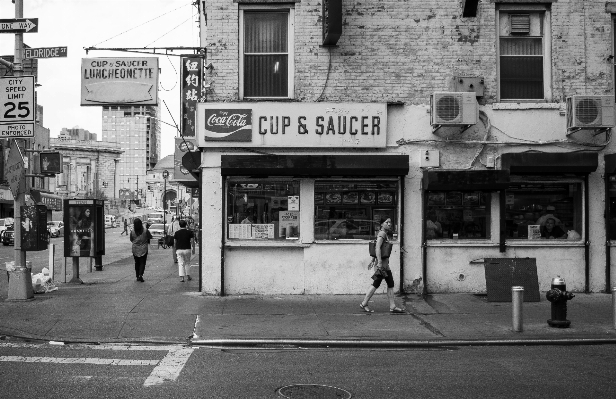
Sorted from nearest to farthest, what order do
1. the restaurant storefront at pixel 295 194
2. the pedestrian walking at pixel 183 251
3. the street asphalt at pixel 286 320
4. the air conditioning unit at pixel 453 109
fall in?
the street asphalt at pixel 286 320, the air conditioning unit at pixel 453 109, the restaurant storefront at pixel 295 194, the pedestrian walking at pixel 183 251

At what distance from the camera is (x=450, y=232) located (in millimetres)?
14914

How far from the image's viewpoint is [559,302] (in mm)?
10945

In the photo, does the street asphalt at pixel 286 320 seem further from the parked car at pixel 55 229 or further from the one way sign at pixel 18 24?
the parked car at pixel 55 229

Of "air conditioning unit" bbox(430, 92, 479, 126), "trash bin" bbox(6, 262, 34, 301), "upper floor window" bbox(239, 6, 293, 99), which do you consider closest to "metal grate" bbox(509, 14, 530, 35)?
"air conditioning unit" bbox(430, 92, 479, 126)

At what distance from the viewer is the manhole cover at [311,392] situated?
22.7 ft

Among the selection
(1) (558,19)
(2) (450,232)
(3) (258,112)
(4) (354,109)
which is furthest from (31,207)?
(1) (558,19)

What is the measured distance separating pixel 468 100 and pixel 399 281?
13.3ft

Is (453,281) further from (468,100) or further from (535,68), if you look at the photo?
(535,68)

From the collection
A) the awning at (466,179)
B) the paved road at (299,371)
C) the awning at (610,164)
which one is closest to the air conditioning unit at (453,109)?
the awning at (466,179)

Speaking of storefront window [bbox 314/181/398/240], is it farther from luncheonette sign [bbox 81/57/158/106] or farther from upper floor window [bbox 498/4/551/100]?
luncheonette sign [bbox 81/57/158/106]

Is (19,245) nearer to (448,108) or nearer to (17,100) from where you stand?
(17,100)

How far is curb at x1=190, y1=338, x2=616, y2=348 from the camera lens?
387 inches

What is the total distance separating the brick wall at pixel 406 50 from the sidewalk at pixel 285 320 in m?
4.34

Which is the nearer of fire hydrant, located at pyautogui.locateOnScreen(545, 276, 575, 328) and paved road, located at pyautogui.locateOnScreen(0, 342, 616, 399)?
paved road, located at pyautogui.locateOnScreen(0, 342, 616, 399)
